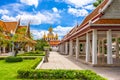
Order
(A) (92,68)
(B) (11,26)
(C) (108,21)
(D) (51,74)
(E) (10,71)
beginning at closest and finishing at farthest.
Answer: (D) (51,74) < (E) (10,71) < (A) (92,68) < (C) (108,21) < (B) (11,26)

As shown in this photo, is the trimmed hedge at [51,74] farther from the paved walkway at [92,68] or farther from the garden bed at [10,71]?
the paved walkway at [92,68]

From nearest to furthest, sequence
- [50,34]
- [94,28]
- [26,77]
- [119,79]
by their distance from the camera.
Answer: [119,79] → [26,77] → [94,28] → [50,34]

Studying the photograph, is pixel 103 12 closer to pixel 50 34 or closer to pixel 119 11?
pixel 119 11

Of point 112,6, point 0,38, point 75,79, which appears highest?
point 112,6

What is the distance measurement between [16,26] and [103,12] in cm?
3522

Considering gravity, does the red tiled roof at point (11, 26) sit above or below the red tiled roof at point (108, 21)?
above

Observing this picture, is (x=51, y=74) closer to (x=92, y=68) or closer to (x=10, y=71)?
(x=10, y=71)

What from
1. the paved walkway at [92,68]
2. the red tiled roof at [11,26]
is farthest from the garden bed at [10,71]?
the red tiled roof at [11,26]

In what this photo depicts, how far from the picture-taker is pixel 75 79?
432 inches

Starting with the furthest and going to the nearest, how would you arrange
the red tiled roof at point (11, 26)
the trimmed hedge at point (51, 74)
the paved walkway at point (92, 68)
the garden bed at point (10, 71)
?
the red tiled roof at point (11, 26), the paved walkway at point (92, 68), the garden bed at point (10, 71), the trimmed hedge at point (51, 74)

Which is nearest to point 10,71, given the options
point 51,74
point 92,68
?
point 51,74

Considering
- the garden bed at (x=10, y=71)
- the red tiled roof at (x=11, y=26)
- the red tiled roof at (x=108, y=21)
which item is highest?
the red tiled roof at (x=11, y=26)

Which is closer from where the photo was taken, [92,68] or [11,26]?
[92,68]

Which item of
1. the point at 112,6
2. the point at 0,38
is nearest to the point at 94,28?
the point at 112,6
